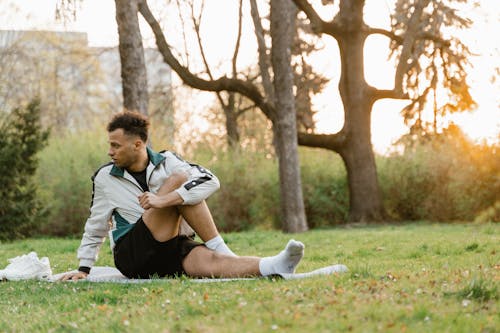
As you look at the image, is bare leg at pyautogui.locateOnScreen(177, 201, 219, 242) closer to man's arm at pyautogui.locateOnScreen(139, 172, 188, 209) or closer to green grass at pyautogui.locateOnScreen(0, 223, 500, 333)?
man's arm at pyautogui.locateOnScreen(139, 172, 188, 209)

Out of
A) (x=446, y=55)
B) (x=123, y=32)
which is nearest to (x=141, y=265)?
(x=123, y=32)

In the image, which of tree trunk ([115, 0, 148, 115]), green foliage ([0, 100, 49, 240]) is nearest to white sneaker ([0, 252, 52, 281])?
tree trunk ([115, 0, 148, 115])

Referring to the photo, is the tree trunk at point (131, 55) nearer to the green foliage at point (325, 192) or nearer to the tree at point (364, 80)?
the tree at point (364, 80)

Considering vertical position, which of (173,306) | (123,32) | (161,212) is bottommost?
(173,306)

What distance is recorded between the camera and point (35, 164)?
19266 millimetres

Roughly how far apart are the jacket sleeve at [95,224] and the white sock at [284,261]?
1692 millimetres

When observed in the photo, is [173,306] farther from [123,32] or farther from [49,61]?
[49,61]

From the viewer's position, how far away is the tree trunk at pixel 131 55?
1338 centimetres

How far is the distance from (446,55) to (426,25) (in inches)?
41.4

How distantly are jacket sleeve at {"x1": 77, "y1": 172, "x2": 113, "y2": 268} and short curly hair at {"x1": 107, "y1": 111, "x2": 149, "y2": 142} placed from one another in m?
0.53

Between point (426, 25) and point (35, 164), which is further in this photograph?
point (426, 25)

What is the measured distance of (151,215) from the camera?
6727 mm

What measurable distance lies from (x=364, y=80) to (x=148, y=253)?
583 inches

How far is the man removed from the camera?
6.68 meters
